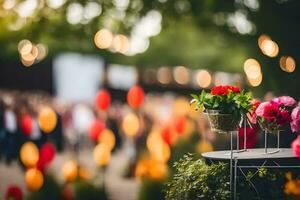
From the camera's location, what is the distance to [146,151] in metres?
13.2

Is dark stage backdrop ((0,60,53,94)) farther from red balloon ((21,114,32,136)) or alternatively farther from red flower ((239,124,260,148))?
red flower ((239,124,260,148))

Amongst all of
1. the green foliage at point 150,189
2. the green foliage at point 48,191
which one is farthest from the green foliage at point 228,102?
the green foliage at point 48,191

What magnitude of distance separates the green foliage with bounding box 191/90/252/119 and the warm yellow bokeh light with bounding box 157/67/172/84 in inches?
1526

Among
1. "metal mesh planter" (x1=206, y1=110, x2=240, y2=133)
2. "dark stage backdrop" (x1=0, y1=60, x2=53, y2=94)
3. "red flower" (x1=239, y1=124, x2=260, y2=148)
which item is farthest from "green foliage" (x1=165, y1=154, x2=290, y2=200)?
"dark stage backdrop" (x1=0, y1=60, x2=53, y2=94)

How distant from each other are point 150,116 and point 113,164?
172 cm

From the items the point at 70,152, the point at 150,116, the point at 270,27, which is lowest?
the point at 70,152

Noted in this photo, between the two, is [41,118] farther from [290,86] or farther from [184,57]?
[184,57]

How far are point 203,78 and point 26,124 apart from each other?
2986cm

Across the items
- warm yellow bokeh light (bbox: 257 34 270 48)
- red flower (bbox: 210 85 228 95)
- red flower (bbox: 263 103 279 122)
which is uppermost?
warm yellow bokeh light (bbox: 257 34 270 48)

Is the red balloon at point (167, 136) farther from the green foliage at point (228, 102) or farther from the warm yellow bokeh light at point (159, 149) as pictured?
the green foliage at point (228, 102)

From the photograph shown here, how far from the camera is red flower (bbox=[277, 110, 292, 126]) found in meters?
6.04

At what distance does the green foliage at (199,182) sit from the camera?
606 centimetres

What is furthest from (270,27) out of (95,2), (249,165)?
(249,165)

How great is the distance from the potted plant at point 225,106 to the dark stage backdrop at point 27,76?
31698 millimetres
